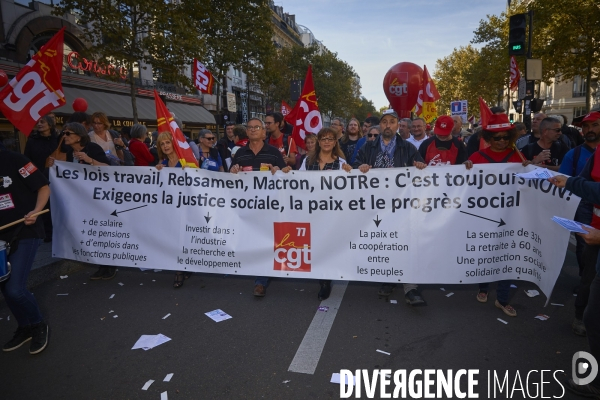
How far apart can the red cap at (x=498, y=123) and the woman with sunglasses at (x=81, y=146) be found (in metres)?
4.43

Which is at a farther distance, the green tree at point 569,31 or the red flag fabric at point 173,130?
the green tree at point 569,31

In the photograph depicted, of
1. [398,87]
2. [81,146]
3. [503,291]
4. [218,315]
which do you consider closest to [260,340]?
[218,315]

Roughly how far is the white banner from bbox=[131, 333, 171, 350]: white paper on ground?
1.13 meters

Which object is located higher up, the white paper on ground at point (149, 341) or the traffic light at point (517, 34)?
the traffic light at point (517, 34)

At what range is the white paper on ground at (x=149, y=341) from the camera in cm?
352

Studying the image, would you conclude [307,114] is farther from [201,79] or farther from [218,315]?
[201,79]

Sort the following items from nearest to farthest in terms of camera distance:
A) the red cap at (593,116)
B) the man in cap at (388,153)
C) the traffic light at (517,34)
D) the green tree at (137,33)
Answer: the red cap at (593,116) → the man in cap at (388,153) → the traffic light at (517,34) → the green tree at (137,33)

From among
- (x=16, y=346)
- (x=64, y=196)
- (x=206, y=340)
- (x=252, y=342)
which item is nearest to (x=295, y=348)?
(x=252, y=342)

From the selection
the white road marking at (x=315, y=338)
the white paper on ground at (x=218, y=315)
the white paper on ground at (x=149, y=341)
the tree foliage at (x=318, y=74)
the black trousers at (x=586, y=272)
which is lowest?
the white road marking at (x=315, y=338)

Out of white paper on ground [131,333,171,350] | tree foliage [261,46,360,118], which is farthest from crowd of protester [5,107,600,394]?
tree foliage [261,46,360,118]

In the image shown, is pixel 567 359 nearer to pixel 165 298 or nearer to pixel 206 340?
pixel 206 340

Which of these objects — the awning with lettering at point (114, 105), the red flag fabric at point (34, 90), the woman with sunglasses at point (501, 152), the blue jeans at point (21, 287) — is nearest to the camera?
the blue jeans at point (21, 287)

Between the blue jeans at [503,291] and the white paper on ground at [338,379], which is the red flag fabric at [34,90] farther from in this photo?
the blue jeans at [503,291]

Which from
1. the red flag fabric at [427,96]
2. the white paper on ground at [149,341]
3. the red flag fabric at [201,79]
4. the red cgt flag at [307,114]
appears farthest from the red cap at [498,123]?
the red flag fabric at [201,79]
